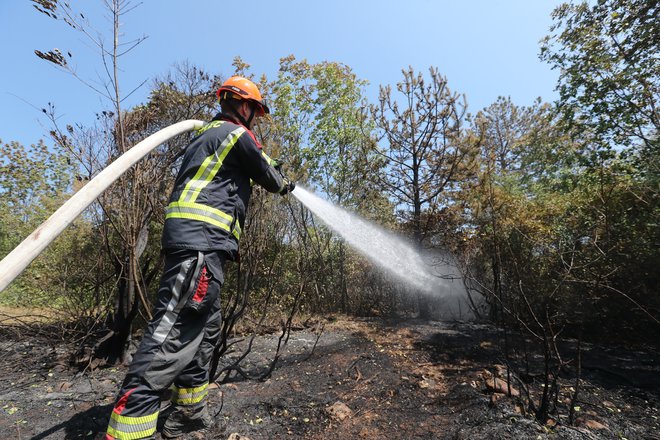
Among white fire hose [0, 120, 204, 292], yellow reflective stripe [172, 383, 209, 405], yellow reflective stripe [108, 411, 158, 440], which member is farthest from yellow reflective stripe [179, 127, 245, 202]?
yellow reflective stripe [172, 383, 209, 405]

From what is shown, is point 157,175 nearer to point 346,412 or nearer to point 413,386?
point 346,412

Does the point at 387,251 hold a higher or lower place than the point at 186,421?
higher

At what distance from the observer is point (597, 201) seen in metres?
5.42

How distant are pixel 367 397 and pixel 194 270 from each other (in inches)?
77.4

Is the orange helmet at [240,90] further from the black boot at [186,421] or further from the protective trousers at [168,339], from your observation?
the black boot at [186,421]

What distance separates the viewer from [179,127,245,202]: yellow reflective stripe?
191cm

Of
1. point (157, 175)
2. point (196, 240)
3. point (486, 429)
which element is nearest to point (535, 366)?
point (486, 429)

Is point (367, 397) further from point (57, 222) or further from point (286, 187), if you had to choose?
point (57, 222)

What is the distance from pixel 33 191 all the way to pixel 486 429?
2054 cm

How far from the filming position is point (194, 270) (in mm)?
1794

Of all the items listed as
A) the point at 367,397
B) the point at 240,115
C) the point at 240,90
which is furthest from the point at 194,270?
the point at 367,397

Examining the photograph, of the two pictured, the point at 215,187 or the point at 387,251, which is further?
the point at 387,251

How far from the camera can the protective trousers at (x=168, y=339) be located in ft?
5.23

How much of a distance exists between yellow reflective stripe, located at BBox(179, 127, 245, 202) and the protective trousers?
1.16 feet
